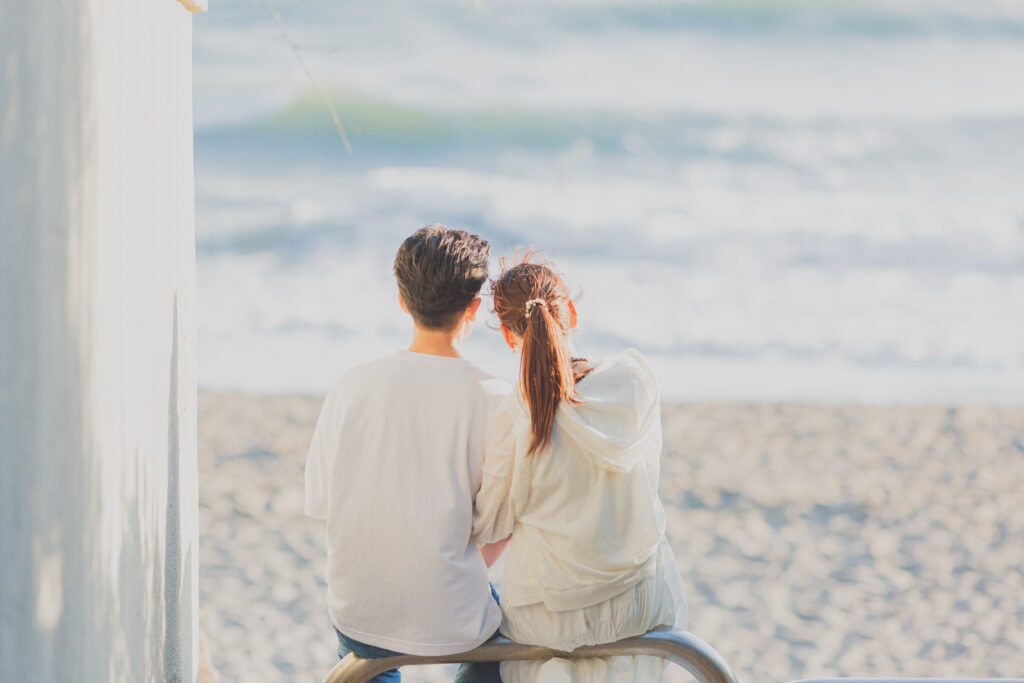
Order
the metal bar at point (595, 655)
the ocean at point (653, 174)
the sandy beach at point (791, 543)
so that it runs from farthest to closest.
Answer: the ocean at point (653, 174) < the sandy beach at point (791, 543) < the metal bar at point (595, 655)

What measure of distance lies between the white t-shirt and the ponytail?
0.39 ft

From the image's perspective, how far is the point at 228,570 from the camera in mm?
4941

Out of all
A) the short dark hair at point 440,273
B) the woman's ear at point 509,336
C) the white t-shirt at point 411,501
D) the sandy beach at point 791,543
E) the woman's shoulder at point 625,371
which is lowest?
the sandy beach at point 791,543

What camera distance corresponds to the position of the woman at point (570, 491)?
1.83 metres

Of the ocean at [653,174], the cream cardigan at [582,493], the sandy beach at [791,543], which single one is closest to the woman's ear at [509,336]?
the cream cardigan at [582,493]

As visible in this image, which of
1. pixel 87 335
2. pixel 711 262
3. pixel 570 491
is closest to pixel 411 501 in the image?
pixel 570 491

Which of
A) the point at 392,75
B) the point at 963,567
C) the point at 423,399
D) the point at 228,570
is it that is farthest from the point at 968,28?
the point at 423,399

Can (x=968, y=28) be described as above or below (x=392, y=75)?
above

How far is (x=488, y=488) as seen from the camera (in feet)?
6.17

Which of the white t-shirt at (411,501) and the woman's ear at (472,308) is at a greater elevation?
the woman's ear at (472,308)

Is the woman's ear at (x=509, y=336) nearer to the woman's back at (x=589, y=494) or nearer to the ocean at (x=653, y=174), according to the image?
the woman's back at (x=589, y=494)

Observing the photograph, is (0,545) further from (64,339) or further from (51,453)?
(64,339)

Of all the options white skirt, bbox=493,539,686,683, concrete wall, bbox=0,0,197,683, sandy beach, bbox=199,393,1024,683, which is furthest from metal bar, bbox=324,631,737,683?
sandy beach, bbox=199,393,1024,683

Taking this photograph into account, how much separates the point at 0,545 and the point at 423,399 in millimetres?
732
